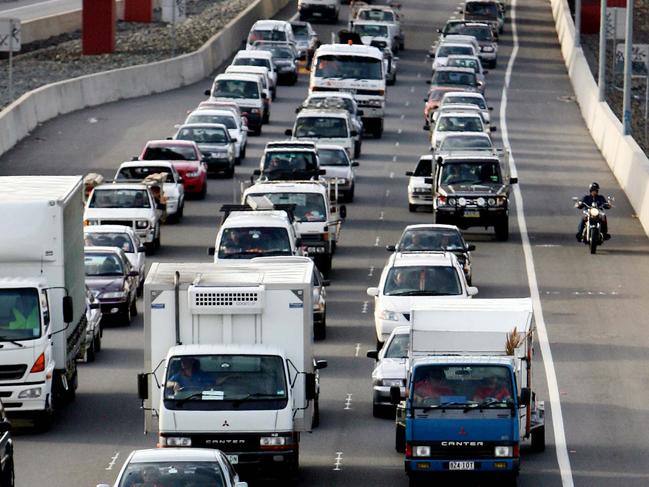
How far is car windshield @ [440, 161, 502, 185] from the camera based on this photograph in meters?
46.7

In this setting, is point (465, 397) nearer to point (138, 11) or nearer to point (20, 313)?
point (20, 313)

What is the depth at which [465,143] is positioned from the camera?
5491 centimetres

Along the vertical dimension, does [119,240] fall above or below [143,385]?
below

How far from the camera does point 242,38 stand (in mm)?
90500

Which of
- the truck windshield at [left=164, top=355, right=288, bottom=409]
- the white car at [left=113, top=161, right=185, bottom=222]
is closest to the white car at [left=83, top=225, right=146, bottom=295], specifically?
the white car at [left=113, top=161, right=185, bottom=222]

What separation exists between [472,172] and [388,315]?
13.7m

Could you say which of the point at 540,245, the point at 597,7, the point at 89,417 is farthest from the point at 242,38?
the point at 89,417

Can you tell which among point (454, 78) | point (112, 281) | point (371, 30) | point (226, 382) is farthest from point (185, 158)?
point (371, 30)

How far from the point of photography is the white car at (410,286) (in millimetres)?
33531

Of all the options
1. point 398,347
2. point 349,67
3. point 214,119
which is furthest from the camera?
point 349,67

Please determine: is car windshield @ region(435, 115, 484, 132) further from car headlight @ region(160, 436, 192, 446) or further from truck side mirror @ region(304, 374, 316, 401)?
car headlight @ region(160, 436, 192, 446)

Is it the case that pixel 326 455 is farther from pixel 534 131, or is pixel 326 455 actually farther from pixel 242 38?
pixel 242 38

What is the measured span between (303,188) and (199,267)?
1820cm

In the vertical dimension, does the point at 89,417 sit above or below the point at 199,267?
below
